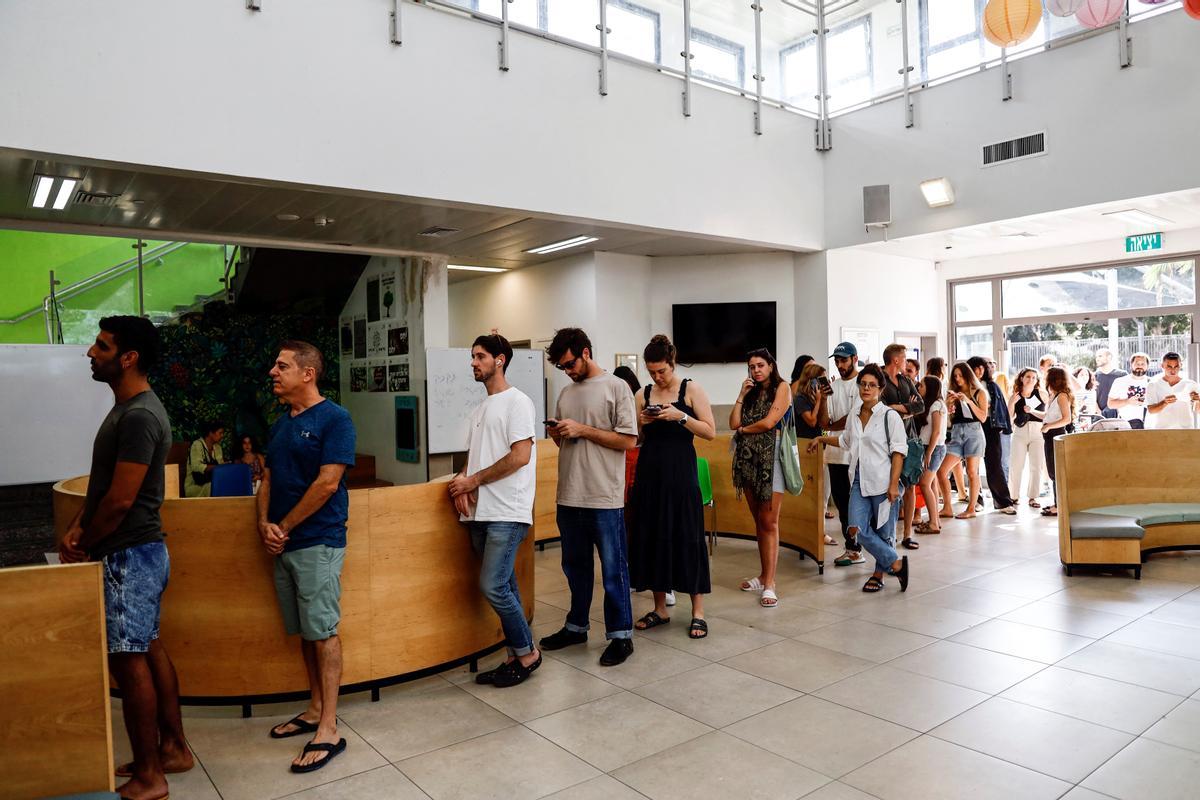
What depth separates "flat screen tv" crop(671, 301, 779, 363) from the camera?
401 inches

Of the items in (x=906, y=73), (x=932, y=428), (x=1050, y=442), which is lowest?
(x=1050, y=442)

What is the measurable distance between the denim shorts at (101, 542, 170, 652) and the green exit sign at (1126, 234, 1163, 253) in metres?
10.8

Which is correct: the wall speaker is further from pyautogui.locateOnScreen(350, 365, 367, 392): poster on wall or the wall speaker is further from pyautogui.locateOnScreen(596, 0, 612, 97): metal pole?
pyautogui.locateOnScreen(350, 365, 367, 392): poster on wall

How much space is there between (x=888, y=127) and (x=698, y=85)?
99.2 inches

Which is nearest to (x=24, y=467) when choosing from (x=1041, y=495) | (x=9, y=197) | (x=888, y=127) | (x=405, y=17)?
(x=9, y=197)

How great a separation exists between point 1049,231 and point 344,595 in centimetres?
899

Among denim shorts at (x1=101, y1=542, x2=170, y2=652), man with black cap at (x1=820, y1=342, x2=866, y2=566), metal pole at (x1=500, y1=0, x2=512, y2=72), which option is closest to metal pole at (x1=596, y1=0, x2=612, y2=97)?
metal pole at (x1=500, y1=0, x2=512, y2=72)

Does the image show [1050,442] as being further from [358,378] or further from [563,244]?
[358,378]

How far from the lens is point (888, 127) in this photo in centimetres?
927

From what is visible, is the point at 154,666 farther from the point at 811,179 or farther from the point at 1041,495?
the point at 1041,495

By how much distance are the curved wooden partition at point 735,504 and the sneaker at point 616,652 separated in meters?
1.70

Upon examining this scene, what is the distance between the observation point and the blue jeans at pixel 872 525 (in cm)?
521

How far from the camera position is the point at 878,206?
9.26 metres

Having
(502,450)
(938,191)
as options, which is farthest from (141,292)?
(938,191)
